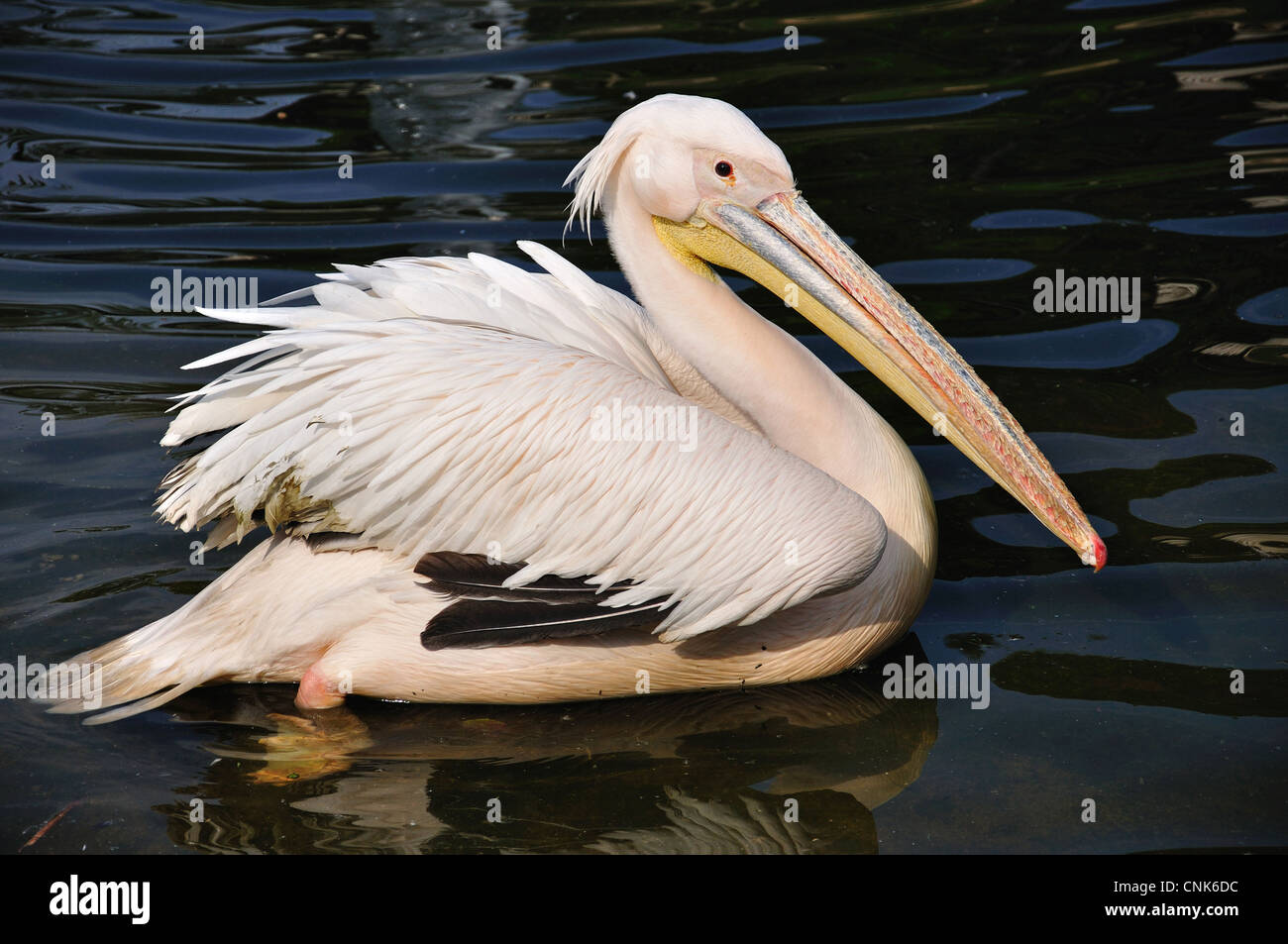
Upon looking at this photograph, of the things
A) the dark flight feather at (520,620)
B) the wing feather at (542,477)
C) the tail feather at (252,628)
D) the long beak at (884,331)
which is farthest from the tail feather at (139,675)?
the long beak at (884,331)

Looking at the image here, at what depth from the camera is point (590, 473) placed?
367 cm

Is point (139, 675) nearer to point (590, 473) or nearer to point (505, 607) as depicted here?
point (505, 607)

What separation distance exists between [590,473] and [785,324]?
2.54 meters

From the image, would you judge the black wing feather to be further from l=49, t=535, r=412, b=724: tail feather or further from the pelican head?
the pelican head

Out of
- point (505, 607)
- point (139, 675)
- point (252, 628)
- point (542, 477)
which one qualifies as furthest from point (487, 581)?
point (139, 675)

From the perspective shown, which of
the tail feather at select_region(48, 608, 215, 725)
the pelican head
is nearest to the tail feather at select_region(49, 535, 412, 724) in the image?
the tail feather at select_region(48, 608, 215, 725)

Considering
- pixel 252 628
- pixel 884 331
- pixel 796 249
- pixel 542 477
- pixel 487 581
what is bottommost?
pixel 252 628

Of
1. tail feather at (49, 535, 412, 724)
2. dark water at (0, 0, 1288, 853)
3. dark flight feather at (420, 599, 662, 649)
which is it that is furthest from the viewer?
tail feather at (49, 535, 412, 724)

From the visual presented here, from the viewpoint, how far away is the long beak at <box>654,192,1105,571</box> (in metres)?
3.85

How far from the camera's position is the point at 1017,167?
729cm

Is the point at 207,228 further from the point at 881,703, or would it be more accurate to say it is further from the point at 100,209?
the point at 881,703

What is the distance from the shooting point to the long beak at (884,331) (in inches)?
151

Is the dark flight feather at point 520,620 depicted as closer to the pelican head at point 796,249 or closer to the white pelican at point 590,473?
the white pelican at point 590,473
